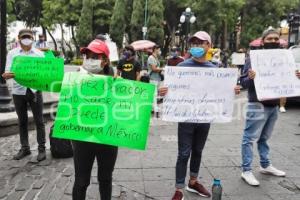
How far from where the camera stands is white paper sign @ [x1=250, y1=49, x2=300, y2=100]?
5199mm

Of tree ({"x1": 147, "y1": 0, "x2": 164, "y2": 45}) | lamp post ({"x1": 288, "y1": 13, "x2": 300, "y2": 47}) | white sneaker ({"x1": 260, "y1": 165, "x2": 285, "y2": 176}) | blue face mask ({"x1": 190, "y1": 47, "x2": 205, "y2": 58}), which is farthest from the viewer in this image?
tree ({"x1": 147, "y1": 0, "x2": 164, "y2": 45})

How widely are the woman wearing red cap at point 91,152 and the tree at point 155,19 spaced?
37.6 metres

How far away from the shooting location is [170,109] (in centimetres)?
462

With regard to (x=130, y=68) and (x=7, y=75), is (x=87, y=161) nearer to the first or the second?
(x=7, y=75)

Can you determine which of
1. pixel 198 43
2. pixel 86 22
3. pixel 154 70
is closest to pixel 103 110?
pixel 198 43

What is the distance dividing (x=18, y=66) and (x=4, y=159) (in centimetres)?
161

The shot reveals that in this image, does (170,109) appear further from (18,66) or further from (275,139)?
(275,139)

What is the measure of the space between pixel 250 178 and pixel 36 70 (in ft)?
10.0

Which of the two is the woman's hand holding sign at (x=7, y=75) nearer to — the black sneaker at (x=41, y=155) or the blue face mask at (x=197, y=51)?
the black sneaker at (x=41, y=155)

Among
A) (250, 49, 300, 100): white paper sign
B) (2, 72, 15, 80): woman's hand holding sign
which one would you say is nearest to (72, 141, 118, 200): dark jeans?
(250, 49, 300, 100): white paper sign

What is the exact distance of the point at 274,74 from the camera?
17.5ft

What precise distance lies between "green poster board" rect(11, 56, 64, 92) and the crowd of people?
0.15 metres

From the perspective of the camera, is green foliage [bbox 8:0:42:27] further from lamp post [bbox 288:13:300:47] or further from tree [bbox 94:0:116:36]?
lamp post [bbox 288:13:300:47]

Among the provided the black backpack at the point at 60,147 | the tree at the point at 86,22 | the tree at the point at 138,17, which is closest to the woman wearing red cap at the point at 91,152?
the black backpack at the point at 60,147
